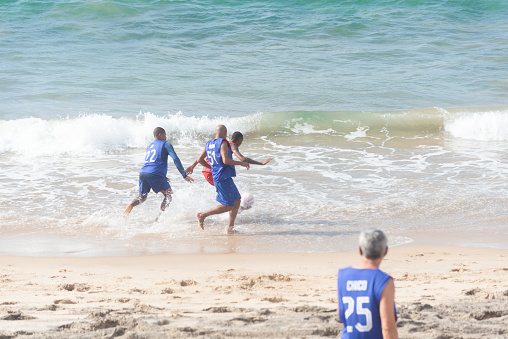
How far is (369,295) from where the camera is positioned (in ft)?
9.86

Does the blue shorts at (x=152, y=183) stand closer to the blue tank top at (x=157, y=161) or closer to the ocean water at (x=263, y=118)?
the blue tank top at (x=157, y=161)

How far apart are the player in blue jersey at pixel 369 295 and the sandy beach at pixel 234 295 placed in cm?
106

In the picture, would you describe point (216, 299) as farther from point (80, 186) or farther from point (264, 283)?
point (80, 186)

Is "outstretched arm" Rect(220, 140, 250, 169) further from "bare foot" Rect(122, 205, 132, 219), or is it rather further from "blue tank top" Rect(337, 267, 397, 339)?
"blue tank top" Rect(337, 267, 397, 339)

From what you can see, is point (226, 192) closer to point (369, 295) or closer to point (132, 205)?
point (132, 205)

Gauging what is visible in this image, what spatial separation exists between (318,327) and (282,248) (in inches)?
128

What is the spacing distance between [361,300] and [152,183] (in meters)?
5.83

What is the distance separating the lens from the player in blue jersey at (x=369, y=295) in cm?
297

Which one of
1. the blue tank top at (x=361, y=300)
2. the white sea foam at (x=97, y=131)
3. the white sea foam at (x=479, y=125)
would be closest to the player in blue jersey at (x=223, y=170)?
the blue tank top at (x=361, y=300)

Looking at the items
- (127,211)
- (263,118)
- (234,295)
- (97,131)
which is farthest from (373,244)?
(263,118)

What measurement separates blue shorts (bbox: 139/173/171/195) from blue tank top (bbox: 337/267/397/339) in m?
5.68

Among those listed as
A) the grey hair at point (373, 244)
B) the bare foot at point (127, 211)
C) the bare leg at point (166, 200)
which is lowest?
the grey hair at point (373, 244)

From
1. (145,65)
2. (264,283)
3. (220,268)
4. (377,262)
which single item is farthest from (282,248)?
(145,65)

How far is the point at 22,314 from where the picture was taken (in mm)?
4527
